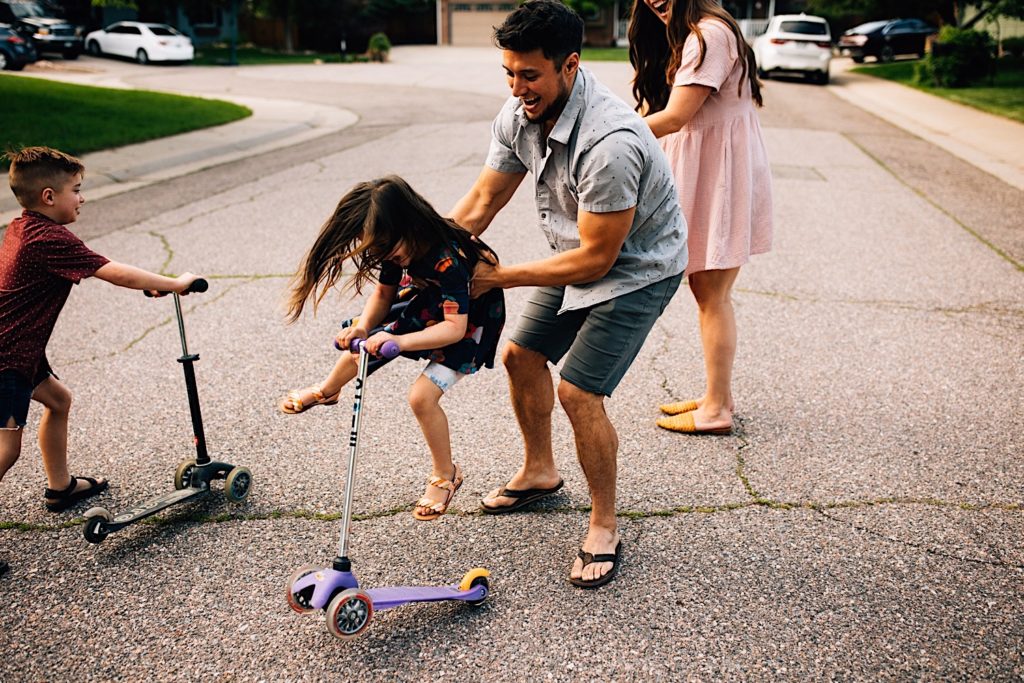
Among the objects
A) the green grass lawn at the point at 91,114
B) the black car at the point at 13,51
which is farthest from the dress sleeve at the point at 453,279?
the black car at the point at 13,51

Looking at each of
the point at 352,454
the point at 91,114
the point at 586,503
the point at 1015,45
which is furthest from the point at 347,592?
the point at 1015,45

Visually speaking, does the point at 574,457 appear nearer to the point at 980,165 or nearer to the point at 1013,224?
the point at 1013,224

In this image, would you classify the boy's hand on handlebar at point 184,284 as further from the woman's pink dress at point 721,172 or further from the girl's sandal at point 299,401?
the woman's pink dress at point 721,172

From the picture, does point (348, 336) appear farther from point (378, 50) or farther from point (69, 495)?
point (378, 50)

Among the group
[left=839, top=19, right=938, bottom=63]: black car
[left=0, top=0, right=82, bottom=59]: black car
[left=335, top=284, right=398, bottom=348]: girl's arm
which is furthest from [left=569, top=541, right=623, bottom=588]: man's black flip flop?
[left=839, top=19, right=938, bottom=63]: black car

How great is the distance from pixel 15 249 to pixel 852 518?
3.28m

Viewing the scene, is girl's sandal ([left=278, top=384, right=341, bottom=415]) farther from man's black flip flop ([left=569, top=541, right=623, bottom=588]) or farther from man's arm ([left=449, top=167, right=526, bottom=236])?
man's black flip flop ([left=569, top=541, right=623, bottom=588])

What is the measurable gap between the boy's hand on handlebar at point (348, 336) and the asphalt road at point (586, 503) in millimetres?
876

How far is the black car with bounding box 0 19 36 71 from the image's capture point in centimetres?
2564

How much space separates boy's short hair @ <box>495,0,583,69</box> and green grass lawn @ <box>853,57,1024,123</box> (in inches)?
643

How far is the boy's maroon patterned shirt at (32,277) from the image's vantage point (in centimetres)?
309

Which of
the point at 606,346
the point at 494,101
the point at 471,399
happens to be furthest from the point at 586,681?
the point at 494,101

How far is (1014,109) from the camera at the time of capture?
57.3ft

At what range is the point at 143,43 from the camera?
103 feet
